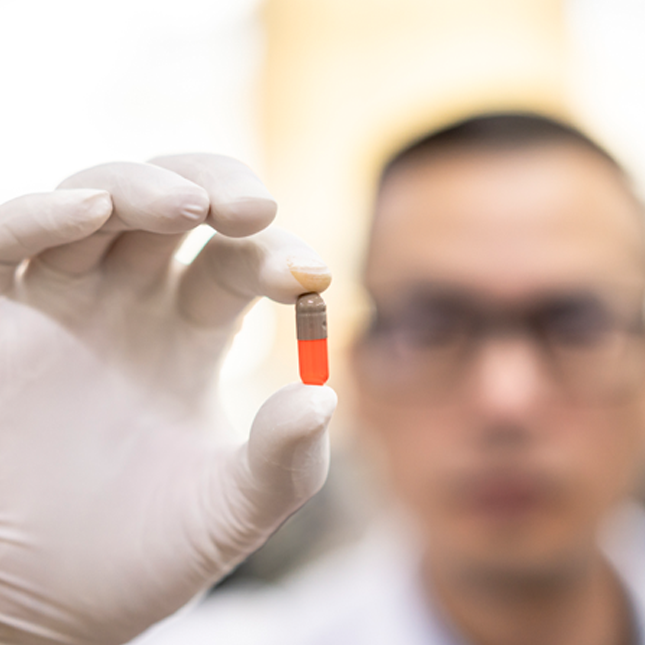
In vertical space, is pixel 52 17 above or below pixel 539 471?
above

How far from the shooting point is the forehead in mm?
1011

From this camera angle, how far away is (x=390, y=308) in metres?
1.12

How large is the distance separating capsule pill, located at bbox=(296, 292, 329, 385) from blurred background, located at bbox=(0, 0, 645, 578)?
4.00ft

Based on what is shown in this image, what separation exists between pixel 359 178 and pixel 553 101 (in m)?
0.87

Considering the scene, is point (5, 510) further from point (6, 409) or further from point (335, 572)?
point (335, 572)

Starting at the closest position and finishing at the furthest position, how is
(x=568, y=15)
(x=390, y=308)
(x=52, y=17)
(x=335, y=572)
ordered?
(x=390, y=308) < (x=335, y=572) < (x=52, y=17) < (x=568, y=15)

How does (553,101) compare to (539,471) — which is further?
(553,101)

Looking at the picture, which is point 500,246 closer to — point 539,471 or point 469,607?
point 539,471

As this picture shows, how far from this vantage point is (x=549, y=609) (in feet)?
3.56

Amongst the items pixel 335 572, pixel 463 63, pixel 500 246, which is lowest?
pixel 335 572

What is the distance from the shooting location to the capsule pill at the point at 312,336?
18.2 inches

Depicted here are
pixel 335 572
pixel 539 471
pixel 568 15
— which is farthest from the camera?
pixel 568 15

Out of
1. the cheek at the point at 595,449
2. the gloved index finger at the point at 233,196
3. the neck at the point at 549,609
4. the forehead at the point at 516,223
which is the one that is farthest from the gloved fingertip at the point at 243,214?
the neck at the point at 549,609

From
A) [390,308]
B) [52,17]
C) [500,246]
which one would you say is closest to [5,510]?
[390,308]
